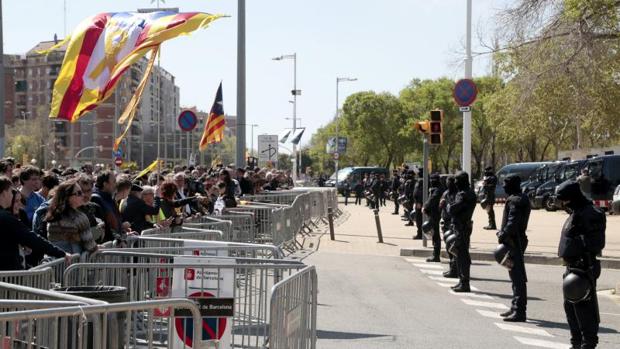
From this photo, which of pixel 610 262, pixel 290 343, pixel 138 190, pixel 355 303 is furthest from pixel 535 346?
pixel 610 262

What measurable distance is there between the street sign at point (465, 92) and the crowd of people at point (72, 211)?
21.3 feet

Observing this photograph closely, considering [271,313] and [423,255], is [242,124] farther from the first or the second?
[271,313]

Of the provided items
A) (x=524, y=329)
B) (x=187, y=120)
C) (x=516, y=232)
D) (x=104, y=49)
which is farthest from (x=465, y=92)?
(x=524, y=329)

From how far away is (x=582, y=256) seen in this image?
8.70 m

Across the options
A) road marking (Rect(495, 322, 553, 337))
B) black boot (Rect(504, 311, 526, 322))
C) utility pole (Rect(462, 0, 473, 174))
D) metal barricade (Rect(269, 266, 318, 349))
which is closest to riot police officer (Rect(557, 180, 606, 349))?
road marking (Rect(495, 322, 553, 337))

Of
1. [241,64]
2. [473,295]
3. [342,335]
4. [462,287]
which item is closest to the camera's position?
[342,335]

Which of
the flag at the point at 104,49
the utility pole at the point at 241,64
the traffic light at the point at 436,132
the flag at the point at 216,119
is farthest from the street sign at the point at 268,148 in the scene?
the flag at the point at 104,49

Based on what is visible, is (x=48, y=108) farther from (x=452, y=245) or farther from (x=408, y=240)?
(x=452, y=245)

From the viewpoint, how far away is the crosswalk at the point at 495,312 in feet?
31.8

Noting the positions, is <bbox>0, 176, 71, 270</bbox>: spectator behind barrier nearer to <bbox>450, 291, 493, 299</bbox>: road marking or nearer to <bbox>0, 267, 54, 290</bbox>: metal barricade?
<bbox>0, 267, 54, 290</bbox>: metal barricade

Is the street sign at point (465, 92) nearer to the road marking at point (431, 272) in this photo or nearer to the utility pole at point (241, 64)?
the utility pole at point (241, 64)

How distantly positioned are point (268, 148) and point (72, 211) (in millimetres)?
23943

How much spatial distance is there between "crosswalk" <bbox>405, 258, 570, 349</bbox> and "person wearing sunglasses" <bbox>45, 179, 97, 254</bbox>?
4.58 m

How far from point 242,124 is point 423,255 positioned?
5147 millimetres
